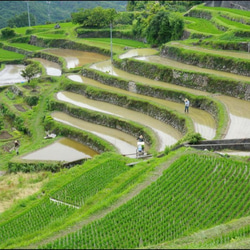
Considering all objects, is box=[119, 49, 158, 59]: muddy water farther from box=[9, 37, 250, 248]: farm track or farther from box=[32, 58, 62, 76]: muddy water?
box=[9, 37, 250, 248]: farm track

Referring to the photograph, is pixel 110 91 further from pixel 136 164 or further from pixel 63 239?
pixel 63 239

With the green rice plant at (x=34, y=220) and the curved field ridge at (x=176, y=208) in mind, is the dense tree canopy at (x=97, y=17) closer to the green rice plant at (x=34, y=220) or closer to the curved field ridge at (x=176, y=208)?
the curved field ridge at (x=176, y=208)

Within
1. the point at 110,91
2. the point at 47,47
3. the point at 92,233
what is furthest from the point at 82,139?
the point at 47,47

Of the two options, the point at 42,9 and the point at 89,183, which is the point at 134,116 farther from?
the point at 42,9

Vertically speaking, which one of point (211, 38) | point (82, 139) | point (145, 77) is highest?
point (211, 38)

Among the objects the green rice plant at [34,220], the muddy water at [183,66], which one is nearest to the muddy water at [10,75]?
the muddy water at [183,66]

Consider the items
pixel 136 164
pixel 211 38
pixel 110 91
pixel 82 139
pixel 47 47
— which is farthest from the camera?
pixel 47 47
